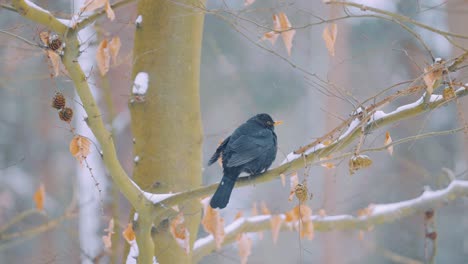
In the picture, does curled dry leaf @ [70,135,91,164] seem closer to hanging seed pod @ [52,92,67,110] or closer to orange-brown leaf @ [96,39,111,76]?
hanging seed pod @ [52,92,67,110]

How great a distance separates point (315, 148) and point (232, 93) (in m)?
10.0

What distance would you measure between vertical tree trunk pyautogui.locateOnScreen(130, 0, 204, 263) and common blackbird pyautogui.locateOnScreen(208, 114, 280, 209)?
276 millimetres

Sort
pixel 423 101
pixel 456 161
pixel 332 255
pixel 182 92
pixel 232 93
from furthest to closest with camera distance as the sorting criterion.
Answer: pixel 232 93, pixel 332 255, pixel 456 161, pixel 182 92, pixel 423 101

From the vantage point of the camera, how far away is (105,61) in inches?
143

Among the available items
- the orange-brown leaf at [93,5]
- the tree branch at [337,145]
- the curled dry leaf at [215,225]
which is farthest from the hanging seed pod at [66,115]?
the curled dry leaf at [215,225]

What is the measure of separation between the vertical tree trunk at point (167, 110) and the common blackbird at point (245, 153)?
28 cm

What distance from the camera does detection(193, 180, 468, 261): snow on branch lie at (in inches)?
186

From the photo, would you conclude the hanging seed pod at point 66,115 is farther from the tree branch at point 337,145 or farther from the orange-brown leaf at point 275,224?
the orange-brown leaf at point 275,224

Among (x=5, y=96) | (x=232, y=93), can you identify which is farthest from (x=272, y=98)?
(x=5, y=96)

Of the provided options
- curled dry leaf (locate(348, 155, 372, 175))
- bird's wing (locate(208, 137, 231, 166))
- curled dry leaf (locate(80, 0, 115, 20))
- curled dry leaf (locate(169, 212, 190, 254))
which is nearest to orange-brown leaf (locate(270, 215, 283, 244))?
bird's wing (locate(208, 137, 231, 166))

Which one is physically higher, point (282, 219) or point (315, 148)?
point (315, 148)

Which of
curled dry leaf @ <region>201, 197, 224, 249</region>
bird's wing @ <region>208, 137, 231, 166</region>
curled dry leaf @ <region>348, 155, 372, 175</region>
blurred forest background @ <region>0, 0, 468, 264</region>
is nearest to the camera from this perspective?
curled dry leaf @ <region>348, 155, 372, 175</region>

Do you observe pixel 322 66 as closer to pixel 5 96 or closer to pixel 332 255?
pixel 332 255

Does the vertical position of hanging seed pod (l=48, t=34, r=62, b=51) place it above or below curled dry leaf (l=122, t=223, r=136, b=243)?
above
